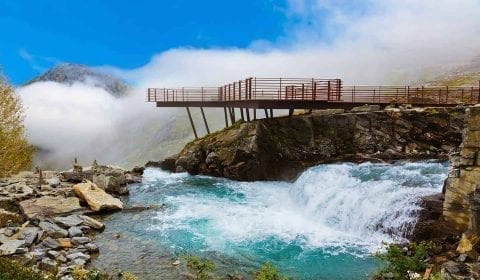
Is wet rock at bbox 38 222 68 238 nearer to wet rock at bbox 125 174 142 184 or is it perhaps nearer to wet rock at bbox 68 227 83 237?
wet rock at bbox 68 227 83 237

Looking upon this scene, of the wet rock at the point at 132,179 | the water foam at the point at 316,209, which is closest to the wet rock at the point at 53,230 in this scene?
the water foam at the point at 316,209

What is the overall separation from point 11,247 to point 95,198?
951cm

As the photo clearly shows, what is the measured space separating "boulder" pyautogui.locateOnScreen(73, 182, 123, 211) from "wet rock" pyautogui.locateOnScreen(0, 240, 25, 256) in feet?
25.5

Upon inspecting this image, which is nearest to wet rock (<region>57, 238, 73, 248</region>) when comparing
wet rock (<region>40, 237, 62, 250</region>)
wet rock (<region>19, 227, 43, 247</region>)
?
wet rock (<region>40, 237, 62, 250</region>)

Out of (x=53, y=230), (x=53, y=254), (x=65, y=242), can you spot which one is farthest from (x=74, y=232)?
(x=53, y=254)

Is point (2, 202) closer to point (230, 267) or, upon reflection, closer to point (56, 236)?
point (56, 236)

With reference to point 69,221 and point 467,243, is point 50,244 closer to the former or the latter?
point 69,221

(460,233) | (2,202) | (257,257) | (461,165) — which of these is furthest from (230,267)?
(2,202)

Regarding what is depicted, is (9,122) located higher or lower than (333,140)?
higher

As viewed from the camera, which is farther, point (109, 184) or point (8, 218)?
point (109, 184)

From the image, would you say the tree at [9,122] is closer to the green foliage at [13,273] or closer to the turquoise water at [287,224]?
the turquoise water at [287,224]

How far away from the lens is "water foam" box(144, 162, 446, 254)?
66.9 ft

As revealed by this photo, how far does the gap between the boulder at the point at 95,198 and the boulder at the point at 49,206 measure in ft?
2.66

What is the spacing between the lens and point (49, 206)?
25438 mm
